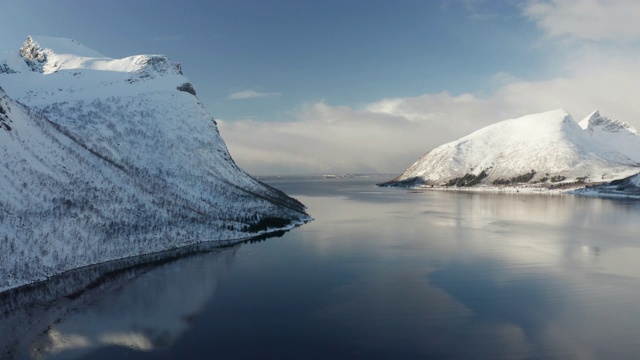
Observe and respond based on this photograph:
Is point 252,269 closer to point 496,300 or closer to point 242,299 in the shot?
Answer: point 242,299

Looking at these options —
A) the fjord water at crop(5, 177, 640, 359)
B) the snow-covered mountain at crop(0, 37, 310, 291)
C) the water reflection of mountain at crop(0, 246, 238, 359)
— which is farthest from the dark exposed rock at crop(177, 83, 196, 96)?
the water reflection of mountain at crop(0, 246, 238, 359)

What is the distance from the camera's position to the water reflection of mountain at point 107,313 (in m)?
27.5

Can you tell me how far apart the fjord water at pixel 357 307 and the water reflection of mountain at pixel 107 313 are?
14 centimetres

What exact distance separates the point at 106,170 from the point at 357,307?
2332 inches

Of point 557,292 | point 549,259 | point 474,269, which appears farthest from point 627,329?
point 549,259

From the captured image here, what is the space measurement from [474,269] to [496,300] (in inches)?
483

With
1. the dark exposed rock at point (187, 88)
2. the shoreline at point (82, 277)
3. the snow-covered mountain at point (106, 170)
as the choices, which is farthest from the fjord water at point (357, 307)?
the dark exposed rock at point (187, 88)

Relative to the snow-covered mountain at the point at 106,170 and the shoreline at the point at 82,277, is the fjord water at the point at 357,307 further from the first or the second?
the snow-covered mountain at the point at 106,170

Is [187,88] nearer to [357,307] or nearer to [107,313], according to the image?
[107,313]

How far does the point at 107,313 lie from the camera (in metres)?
33.9

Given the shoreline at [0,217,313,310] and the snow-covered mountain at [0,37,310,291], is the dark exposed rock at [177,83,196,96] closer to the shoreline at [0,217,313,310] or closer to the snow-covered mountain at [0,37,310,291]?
the snow-covered mountain at [0,37,310,291]

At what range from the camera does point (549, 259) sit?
53.1m

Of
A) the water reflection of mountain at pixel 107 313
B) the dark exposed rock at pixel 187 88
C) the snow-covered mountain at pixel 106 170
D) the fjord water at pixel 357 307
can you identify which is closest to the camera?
the fjord water at pixel 357 307

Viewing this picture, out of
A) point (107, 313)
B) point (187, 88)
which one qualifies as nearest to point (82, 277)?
point (107, 313)
